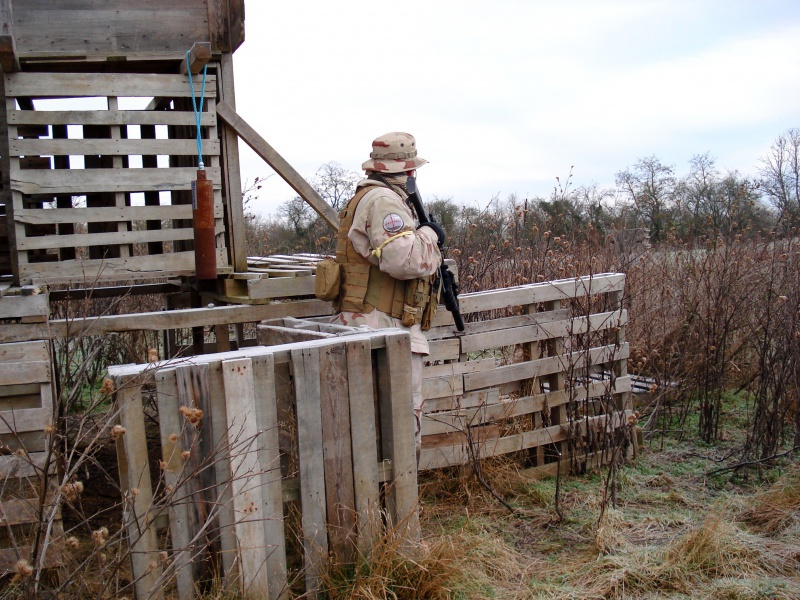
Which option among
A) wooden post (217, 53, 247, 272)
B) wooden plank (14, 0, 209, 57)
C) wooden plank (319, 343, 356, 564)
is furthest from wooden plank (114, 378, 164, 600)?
wooden plank (14, 0, 209, 57)

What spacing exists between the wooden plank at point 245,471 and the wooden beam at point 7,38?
127 inches

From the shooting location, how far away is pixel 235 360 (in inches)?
120

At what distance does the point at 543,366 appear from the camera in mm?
5688

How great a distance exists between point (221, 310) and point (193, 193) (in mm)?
863

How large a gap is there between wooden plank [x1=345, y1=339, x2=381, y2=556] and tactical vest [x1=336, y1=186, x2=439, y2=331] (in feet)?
4.96

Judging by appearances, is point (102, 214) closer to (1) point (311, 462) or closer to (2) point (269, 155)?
(2) point (269, 155)

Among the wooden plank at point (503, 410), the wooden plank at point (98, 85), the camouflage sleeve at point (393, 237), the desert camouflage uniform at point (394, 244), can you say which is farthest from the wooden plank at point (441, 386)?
the wooden plank at point (98, 85)

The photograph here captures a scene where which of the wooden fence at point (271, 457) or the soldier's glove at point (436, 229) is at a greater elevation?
the soldier's glove at point (436, 229)

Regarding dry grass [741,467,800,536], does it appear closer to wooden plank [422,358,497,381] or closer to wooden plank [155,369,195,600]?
wooden plank [422,358,497,381]

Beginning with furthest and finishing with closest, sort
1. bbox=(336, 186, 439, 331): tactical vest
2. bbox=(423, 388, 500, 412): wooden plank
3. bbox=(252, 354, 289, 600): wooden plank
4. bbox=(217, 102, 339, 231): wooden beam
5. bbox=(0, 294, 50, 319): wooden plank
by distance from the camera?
bbox=(217, 102, 339, 231): wooden beam
bbox=(423, 388, 500, 412): wooden plank
bbox=(336, 186, 439, 331): tactical vest
bbox=(0, 294, 50, 319): wooden plank
bbox=(252, 354, 289, 600): wooden plank

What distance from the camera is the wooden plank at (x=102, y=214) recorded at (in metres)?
5.33

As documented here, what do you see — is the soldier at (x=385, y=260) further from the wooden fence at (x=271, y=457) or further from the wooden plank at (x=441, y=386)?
the wooden fence at (x=271, y=457)

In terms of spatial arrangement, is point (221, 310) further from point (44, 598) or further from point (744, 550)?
point (744, 550)

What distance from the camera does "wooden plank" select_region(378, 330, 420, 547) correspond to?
3479 millimetres
